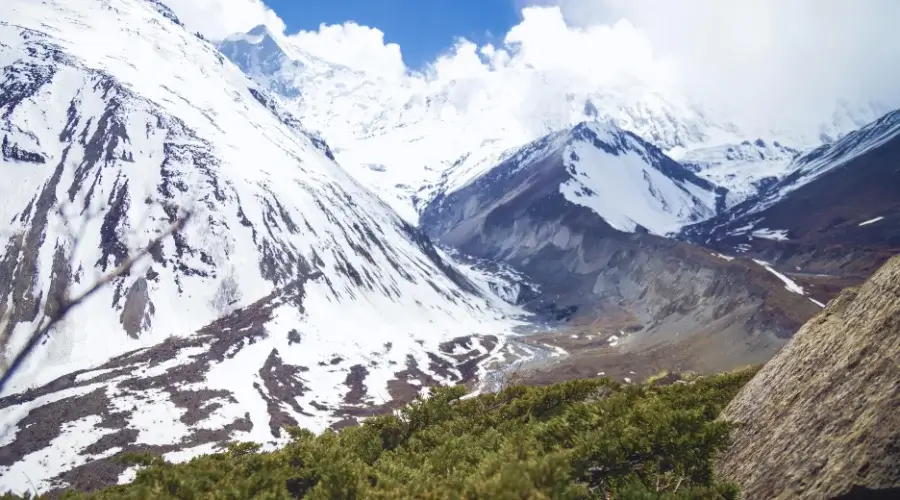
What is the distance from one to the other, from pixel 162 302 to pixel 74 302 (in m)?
18.4

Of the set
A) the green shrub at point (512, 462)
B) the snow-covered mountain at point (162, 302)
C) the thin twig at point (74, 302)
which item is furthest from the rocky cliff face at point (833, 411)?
the thin twig at point (74, 302)

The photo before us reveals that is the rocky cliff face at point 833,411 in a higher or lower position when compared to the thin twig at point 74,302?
lower

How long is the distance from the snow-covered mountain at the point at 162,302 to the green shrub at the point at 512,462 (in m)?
71.3

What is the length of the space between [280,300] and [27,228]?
63109mm

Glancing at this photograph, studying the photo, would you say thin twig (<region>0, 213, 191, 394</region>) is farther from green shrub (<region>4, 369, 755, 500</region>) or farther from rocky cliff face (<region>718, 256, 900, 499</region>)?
rocky cliff face (<region>718, 256, 900, 499</region>)

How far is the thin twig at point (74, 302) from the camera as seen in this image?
110438 mm

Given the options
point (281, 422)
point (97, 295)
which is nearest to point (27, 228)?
point (97, 295)

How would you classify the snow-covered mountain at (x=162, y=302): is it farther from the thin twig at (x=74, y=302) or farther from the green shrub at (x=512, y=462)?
the green shrub at (x=512, y=462)

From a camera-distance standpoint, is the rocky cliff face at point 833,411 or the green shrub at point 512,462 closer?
the rocky cliff face at point 833,411

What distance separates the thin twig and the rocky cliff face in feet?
411

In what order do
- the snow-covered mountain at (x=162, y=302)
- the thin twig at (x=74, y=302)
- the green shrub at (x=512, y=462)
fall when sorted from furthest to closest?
the thin twig at (x=74, y=302)
the snow-covered mountain at (x=162, y=302)
the green shrub at (x=512, y=462)

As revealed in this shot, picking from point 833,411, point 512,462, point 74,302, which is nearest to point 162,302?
point 74,302

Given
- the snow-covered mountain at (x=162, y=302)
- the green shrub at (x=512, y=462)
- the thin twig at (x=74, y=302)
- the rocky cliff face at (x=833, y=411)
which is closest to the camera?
the rocky cliff face at (x=833, y=411)

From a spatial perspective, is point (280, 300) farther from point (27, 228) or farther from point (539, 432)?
point (539, 432)
